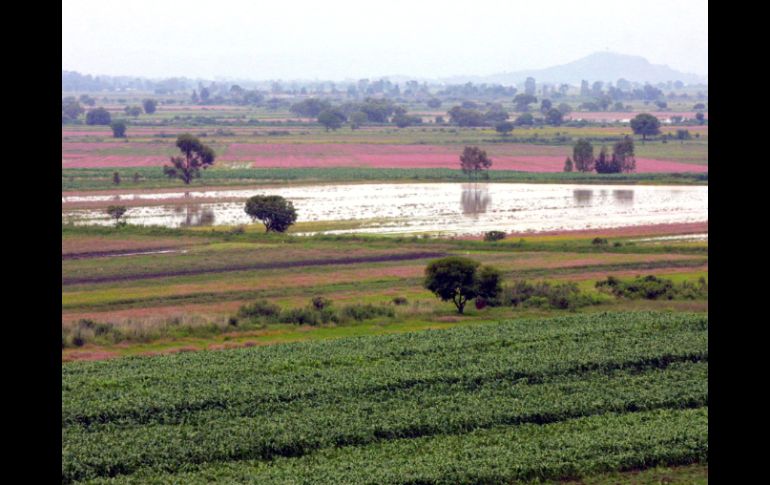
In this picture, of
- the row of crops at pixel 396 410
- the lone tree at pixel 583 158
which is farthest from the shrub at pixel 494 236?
the lone tree at pixel 583 158

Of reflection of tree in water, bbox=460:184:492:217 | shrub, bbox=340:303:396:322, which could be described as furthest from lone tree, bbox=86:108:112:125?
shrub, bbox=340:303:396:322

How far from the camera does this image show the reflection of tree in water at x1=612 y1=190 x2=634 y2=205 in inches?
2410

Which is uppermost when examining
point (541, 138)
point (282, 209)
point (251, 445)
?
point (541, 138)

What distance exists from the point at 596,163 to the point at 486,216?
24779 millimetres

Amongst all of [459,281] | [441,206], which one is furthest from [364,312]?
[441,206]

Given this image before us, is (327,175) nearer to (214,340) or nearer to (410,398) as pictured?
(214,340)

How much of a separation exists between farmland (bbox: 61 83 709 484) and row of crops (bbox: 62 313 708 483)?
0.06 metres

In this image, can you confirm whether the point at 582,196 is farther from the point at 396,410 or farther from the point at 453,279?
the point at 396,410

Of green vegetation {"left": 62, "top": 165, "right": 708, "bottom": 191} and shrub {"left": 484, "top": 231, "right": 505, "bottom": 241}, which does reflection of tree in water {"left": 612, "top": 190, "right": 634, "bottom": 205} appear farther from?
shrub {"left": 484, "top": 231, "right": 505, "bottom": 241}

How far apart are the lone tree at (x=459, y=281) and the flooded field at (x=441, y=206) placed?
613 inches

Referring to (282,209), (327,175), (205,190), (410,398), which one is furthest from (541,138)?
(410,398)

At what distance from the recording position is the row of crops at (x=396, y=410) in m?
16.5
